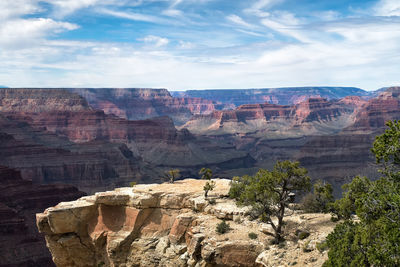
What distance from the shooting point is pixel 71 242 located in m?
33.2

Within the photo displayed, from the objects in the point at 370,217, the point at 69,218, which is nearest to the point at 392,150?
the point at 370,217

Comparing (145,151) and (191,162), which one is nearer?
(191,162)

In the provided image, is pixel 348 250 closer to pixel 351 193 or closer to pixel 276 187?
pixel 351 193

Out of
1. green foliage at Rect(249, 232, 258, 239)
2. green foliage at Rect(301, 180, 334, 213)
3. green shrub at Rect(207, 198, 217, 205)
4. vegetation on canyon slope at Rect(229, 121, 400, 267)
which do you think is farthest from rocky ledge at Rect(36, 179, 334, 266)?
vegetation on canyon slope at Rect(229, 121, 400, 267)

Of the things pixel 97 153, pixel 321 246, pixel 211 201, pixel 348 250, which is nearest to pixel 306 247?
pixel 321 246

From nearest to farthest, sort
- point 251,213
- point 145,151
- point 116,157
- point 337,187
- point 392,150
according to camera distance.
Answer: point 392,150 → point 251,213 → point 337,187 → point 116,157 → point 145,151

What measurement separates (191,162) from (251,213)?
140558 mm

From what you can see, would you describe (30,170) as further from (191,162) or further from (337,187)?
(337,187)

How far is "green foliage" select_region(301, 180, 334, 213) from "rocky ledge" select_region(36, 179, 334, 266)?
1.42 meters

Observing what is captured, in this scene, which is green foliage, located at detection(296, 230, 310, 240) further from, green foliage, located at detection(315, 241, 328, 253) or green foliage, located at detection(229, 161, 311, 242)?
green foliage, located at detection(315, 241, 328, 253)

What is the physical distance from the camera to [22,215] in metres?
73.9

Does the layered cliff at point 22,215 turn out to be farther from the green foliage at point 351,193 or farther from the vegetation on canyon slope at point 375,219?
the green foliage at point 351,193

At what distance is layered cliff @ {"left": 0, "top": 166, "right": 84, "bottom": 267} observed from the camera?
62.8 metres

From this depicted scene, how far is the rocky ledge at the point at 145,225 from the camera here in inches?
1123
